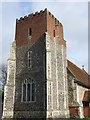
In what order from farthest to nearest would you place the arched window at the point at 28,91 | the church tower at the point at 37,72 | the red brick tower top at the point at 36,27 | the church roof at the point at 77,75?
1. the church roof at the point at 77,75
2. the red brick tower top at the point at 36,27
3. the arched window at the point at 28,91
4. the church tower at the point at 37,72

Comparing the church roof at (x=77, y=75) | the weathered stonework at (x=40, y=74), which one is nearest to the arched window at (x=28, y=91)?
the weathered stonework at (x=40, y=74)

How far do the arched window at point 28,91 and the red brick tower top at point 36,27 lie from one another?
543 cm

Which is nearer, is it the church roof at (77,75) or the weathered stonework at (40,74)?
the weathered stonework at (40,74)

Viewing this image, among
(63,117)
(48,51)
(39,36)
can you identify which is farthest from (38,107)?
(39,36)

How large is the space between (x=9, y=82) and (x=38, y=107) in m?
5.10

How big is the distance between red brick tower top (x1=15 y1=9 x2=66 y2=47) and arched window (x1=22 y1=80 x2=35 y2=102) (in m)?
5.43

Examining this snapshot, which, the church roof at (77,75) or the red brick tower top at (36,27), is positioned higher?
the red brick tower top at (36,27)

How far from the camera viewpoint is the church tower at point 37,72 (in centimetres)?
1844

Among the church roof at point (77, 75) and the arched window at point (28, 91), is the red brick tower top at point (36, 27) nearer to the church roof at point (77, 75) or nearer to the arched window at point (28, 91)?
the church roof at point (77, 75)

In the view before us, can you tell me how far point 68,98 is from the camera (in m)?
21.7

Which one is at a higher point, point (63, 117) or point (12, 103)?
point (12, 103)

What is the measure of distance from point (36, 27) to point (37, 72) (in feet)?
20.0

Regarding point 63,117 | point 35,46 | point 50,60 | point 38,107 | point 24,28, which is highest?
point 24,28

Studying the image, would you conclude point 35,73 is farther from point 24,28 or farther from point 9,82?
point 24,28
